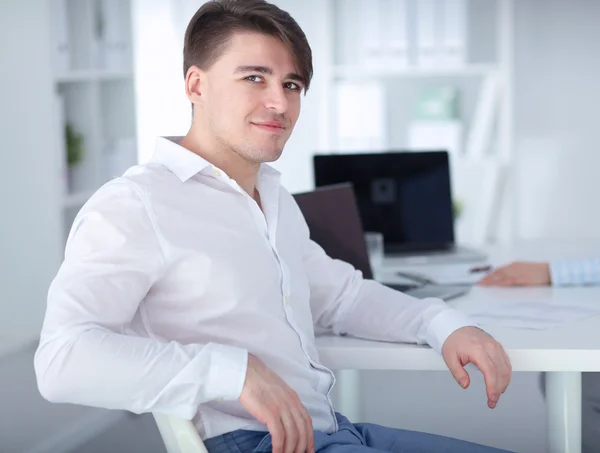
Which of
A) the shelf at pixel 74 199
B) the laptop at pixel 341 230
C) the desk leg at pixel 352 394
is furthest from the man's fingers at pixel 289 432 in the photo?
the shelf at pixel 74 199

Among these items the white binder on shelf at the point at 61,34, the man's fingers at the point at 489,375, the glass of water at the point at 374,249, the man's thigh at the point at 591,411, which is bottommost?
the man's thigh at the point at 591,411

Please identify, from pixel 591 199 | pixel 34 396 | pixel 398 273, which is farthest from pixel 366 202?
pixel 591 199

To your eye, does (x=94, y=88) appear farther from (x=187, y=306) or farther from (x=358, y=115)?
(x=187, y=306)

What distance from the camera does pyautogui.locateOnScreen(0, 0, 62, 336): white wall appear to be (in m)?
2.80

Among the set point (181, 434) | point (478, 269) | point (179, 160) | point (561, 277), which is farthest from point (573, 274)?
point (181, 434)

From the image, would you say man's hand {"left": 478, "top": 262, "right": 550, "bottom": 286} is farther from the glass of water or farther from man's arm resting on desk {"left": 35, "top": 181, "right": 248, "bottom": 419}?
man's arm resting on desk {"left": 35, "top": 181, "right": 248, "bottom": 419}

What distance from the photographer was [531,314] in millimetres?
1821

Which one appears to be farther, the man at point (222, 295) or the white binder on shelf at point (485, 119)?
the white binder on shelf at point (485, 119)

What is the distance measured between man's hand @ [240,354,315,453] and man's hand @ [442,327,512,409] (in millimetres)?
378

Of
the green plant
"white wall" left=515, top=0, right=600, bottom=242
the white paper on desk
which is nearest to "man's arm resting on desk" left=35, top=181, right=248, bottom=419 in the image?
the white paper on desk

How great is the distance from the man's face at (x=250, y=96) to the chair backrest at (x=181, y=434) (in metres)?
0.48

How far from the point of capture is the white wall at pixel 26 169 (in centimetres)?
280

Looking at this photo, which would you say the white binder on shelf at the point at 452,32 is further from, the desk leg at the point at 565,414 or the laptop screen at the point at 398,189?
the desk leg at the point at 565,414


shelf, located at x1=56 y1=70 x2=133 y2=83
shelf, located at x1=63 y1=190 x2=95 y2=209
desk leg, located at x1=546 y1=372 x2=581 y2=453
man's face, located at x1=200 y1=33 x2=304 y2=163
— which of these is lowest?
desk leg, located at x1=546 y1=372 x2=581 y2=453
